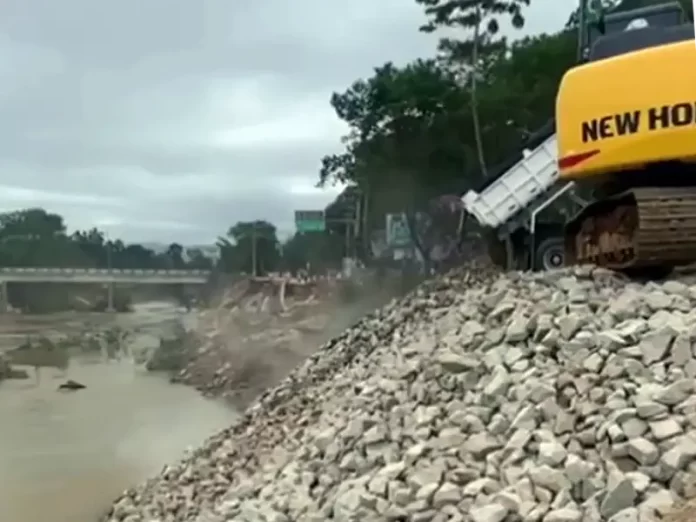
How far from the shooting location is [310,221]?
56.4 meters

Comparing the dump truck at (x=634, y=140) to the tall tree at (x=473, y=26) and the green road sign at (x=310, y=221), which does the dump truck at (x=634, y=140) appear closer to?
the tall tree at (x=473, y=26)

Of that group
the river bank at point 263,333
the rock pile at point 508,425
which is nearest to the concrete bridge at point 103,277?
the river bank at point 263,333

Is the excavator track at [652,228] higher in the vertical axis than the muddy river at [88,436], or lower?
higher

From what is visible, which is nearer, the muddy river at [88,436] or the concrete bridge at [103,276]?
the muddy river at [88,436]

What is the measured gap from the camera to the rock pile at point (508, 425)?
14.6 ft

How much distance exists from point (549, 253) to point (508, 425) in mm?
6001

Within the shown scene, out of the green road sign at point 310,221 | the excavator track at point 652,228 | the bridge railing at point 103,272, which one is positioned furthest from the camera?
the bridge railing at point 103,272

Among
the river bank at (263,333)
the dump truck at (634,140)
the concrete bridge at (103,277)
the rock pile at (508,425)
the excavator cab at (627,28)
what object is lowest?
the river bank at (263,333)

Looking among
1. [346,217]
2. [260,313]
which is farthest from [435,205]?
[346,217]

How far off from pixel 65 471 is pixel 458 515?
11245 millimetres

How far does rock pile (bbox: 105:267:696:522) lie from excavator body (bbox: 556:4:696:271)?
0.42 m

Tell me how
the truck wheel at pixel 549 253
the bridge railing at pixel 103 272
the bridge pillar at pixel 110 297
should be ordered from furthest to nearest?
the bridge pillar at pixel 110 297
the bridge railing at pixel 103 272
the truck wheel at pixel 549 253

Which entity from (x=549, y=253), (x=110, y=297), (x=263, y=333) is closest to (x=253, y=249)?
(x=110, y=297)

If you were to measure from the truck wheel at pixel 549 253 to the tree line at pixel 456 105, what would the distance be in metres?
16.1
